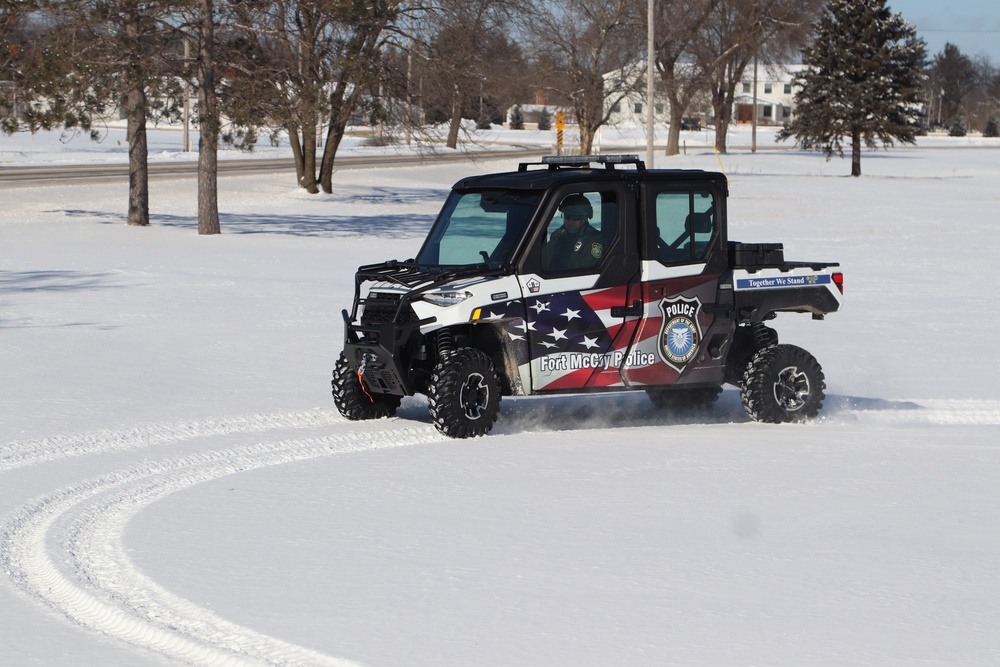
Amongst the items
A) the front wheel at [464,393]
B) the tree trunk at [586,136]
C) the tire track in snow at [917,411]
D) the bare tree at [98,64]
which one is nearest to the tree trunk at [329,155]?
the bare tree at [98,64]

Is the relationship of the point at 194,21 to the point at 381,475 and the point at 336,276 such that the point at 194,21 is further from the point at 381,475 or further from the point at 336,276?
the point at 381,475

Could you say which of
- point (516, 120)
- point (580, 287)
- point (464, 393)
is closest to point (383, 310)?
point (464, 393)

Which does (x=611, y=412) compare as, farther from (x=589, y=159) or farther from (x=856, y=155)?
(x=856, y=155)


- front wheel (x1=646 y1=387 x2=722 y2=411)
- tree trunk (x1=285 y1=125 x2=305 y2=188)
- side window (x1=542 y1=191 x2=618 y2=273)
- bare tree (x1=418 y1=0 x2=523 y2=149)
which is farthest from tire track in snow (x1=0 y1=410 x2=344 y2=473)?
tree trunk (x1=285 y1=125 x2=305 y2=188)

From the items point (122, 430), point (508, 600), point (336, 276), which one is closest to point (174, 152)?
point (336, 276)

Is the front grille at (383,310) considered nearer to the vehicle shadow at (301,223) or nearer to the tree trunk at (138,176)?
the vehicle shadow at (301,223)

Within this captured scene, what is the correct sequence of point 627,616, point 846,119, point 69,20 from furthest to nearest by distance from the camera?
point 846,119
point 69,20
point 627,616

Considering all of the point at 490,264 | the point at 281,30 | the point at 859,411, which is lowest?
the point at 859,411

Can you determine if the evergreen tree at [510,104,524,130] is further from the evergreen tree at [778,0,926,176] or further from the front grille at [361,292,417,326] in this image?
the front grille at [361,292,417,326]

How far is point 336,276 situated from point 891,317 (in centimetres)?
823

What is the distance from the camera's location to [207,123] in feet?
82.7

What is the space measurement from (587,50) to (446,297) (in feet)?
171

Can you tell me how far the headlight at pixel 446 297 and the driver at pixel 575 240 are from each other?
2.29 ft

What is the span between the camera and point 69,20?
84.1 ft
